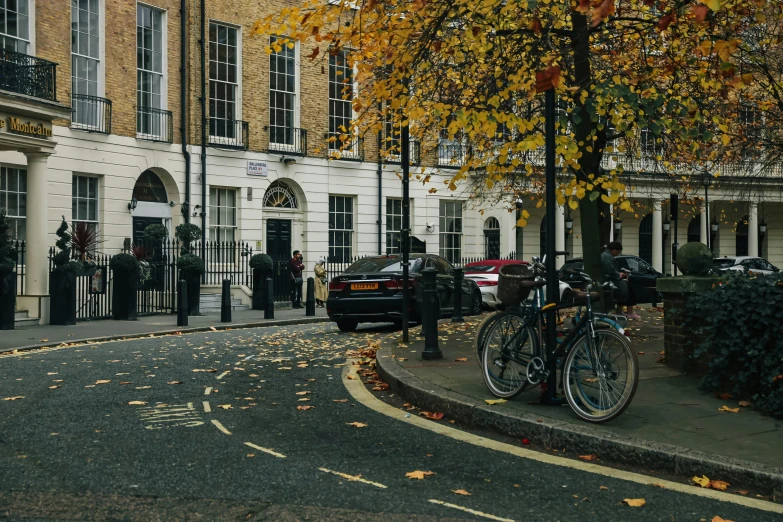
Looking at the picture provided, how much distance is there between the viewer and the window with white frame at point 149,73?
25.3 m

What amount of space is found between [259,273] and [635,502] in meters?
20.9

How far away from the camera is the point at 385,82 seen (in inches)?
447

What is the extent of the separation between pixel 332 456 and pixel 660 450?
2131 millimetres

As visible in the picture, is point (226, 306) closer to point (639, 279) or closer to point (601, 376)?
point (639, 279)

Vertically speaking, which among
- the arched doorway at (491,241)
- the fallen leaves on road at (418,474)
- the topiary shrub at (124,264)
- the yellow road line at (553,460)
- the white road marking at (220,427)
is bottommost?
the yellow road line at (553,460)

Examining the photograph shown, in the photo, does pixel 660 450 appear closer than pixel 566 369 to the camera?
Yes

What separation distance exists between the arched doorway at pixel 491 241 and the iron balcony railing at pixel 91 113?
53.4ft

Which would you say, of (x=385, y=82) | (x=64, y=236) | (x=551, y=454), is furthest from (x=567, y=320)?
(x=64, y=236)

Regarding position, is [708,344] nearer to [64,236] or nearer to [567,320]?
[567,320]

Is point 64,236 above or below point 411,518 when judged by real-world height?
above

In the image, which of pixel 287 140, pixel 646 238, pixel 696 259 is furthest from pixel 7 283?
pixel 646 238

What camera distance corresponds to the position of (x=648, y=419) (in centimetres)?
669

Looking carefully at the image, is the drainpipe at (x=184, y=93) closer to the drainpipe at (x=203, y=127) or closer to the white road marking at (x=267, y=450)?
the drainpipe at (x=203, y=127)

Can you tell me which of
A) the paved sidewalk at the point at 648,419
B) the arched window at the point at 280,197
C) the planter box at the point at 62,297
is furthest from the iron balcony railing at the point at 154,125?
the paved sidewalk at the point at 648,419
